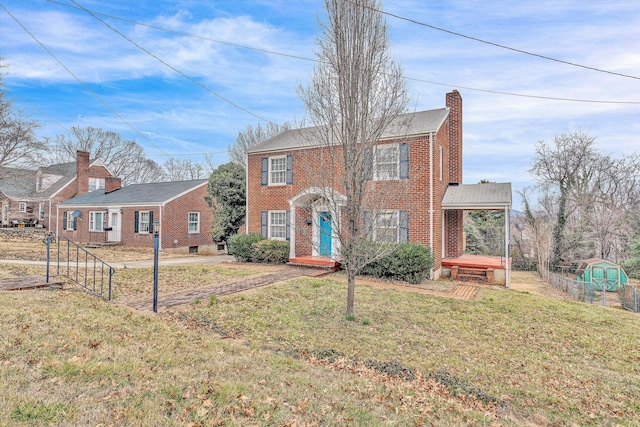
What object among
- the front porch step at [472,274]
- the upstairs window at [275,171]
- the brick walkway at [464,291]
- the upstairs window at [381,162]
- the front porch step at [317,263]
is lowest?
the brick walkway at [464,291]

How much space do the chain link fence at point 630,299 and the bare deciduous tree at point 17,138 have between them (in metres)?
32.2

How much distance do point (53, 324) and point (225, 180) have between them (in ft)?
46.0

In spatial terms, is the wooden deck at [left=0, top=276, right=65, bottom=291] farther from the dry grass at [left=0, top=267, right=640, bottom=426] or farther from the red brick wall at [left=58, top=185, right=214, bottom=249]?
the red brick wall at [left=58, top=185, right=214, bottom=249]

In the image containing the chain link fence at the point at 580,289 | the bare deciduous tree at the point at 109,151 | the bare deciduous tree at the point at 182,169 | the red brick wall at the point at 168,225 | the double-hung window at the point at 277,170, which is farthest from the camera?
the bare deciduous tree at the point at 182,169

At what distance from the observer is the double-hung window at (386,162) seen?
6.94 meters

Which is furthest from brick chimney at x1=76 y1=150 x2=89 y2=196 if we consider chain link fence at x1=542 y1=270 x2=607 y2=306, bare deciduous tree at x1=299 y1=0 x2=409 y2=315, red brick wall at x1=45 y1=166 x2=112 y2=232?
chain link fence at x1=542 y1=270 x2=607 y2=306

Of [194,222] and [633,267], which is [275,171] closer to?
[194,222]

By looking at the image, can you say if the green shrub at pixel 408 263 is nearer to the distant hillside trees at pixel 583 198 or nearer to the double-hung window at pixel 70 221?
the distant hillside trees at pixel 583 198

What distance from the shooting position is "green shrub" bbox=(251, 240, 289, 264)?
1457cm

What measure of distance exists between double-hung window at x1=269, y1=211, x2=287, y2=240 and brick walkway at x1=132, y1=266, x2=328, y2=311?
7.89 ft

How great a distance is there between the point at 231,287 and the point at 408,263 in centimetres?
583

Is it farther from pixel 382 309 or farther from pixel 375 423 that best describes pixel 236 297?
pixel 375 423

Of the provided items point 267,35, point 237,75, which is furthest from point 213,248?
point 267,35

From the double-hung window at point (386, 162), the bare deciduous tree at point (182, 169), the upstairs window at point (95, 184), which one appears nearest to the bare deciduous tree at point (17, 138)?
the upstairs window at point (95, 184)
